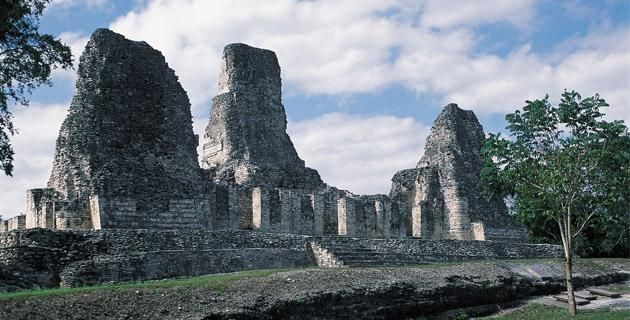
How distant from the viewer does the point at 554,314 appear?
1927 centimetres

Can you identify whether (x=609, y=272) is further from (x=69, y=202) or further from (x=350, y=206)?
(x=69, y=202)

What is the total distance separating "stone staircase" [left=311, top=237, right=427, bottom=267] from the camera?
22688 millimetres

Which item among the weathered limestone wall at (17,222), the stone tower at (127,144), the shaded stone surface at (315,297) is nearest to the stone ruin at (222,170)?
the stone tower at (127,144)

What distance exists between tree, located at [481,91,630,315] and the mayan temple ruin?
5.40m

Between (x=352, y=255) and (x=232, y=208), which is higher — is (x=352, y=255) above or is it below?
below

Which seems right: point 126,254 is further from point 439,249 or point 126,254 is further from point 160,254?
point 439,249

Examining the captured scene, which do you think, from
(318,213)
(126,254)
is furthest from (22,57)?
(318,213)

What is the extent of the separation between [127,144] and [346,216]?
12.5 m

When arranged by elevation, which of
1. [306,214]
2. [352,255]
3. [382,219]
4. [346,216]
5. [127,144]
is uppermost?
[127,144]

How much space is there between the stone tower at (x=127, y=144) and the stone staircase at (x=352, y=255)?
14.5ft

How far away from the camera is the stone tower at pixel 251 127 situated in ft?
116

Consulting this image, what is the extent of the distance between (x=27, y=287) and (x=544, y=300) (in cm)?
1390

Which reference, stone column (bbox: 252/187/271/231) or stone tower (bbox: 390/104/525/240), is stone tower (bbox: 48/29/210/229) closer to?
stone column (bbox: 252/187/271/231)

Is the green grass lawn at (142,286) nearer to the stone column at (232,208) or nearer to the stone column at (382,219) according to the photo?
the stone column at (232,208)
